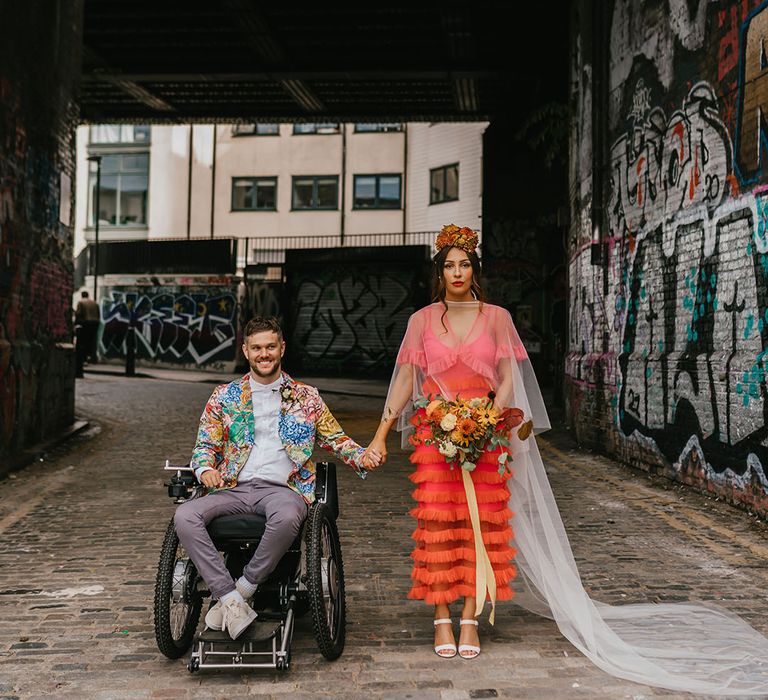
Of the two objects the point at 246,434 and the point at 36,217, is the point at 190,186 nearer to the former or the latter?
the point at 36,217

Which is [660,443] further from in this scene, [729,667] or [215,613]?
[215,613]

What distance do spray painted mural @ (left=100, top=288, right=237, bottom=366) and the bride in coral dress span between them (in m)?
25.7

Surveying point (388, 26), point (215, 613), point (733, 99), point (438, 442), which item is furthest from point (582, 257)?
point (215, 613)

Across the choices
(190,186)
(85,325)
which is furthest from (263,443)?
(190,186)

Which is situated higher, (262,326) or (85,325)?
(85,325)

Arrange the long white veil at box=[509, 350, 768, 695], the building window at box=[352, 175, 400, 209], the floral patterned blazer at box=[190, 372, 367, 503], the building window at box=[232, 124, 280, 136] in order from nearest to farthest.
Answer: the long white veil at box=[509, 350, 768, 695] < the floral patterned blazer at box=[190, 372, 367, 503] < the building window at box=[352, 175, 400, 209] < the building window at box=[232, 124, 280, 136]

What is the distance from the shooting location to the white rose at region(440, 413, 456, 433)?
4277mm

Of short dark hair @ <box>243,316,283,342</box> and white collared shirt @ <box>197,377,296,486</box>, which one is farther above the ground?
short dark hair @ <box>243,316,283,342</box>

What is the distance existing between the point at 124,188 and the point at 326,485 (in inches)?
1332

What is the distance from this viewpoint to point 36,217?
34.5 ft

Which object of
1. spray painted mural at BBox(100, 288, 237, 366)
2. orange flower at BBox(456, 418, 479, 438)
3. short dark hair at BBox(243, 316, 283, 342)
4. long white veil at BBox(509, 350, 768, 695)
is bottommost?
long white veil at BBox(509, 350, 768, 695)

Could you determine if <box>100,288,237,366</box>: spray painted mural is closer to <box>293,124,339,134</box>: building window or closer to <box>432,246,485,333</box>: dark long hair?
<box>293,124,339,134</box>: building window

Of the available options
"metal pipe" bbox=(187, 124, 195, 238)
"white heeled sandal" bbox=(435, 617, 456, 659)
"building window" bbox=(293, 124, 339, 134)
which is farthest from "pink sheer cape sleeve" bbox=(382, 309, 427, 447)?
"metal pipe" bbox=(187, 124, 195, 238)

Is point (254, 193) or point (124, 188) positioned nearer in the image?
point (254, 193)
